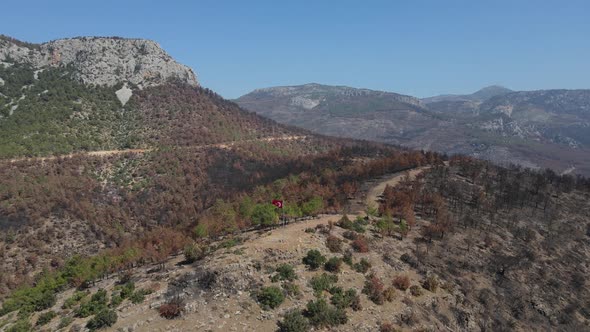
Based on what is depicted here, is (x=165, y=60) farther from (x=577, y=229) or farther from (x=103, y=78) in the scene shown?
(x=577, y=229)

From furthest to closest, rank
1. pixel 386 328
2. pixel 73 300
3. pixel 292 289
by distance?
1. pixel 73 300
2. pixel 292 289
3. pixel 386 328

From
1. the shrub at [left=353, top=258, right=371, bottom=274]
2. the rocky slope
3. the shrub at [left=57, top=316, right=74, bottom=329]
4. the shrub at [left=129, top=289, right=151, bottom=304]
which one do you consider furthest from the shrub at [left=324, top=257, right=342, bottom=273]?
the rocky slope

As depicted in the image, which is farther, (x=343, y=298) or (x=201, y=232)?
(x=201, y=232)

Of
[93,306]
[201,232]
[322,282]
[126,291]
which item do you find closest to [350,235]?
[322,282]

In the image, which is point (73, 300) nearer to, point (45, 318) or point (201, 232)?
point (45, 318)

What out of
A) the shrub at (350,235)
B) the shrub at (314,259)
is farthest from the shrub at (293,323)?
the shrub at (350,235)
